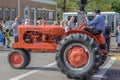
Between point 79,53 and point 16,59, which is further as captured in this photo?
point 16,59

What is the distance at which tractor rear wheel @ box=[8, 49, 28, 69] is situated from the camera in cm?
1289

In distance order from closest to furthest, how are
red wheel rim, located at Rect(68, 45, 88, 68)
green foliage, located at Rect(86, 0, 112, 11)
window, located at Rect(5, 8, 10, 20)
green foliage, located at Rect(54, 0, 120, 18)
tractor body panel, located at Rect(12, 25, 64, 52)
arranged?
red wheel rim, located at Rect(68, 45, 88, 68)
tractor body panel, located at Rect(12, 25, 64, 52)
green foliage, located at Rect(54, 0, 120, 18)
window, located at Rect(5, 8, 10, 20)
green foliage, located at Rect(86, 0, 112, 11)

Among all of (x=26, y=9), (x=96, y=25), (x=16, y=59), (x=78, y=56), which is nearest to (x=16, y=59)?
(x=16, y=59)

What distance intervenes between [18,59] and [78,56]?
276 centimetres

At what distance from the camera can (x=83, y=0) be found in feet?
58.8

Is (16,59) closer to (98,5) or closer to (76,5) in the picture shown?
(76,5)

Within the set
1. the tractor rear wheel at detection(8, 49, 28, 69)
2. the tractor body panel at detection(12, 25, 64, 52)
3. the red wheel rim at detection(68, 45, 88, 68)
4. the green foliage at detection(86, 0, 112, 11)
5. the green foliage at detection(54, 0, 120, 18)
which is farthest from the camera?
the green foliage at detection(86, 0, 112, 11)

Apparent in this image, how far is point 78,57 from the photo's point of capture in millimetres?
10984

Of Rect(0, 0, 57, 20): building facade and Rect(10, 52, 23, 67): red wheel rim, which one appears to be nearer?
Rect(10, 52, 23, 67): red wheel rim

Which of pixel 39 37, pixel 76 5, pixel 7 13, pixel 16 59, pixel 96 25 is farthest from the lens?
pixel 7 13

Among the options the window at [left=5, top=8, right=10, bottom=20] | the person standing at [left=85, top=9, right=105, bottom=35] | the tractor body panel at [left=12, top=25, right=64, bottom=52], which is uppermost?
the person standing at [left=85, top=9, right=105, bottom=35]

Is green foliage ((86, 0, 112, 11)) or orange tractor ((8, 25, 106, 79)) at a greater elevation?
green foliage ((86, 0, 112, 11))

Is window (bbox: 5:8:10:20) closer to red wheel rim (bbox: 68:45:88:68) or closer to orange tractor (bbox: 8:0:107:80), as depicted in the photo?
orange tractor (bbox: 8:0:107:80)

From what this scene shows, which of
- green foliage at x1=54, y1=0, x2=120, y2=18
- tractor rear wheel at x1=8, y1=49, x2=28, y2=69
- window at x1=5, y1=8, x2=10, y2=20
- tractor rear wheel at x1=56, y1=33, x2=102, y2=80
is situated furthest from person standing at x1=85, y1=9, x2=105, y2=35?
window at x1=5, y1=8, x2=10, y2=20
